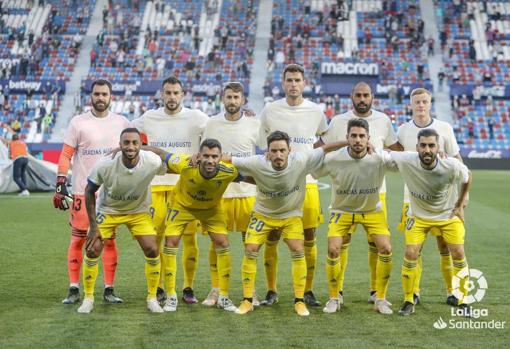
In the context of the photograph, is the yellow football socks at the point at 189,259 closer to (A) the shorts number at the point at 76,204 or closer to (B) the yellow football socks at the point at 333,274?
(A) the shorts number at the point at 76,204

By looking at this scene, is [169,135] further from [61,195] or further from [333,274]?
[333,274]

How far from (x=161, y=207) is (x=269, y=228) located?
1.26 metres

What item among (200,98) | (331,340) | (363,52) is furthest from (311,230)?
(363,52)

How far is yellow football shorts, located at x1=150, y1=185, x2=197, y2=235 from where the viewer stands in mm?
8297

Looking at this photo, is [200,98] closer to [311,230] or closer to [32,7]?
[32,7]

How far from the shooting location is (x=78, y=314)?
7320mm

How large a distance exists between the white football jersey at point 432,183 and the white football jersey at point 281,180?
0.82m

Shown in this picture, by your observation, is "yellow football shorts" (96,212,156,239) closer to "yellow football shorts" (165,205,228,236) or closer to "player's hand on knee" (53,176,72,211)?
"yellow football shorts" (165,205,228,236)

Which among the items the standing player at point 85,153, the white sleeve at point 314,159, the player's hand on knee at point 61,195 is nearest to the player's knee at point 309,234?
the white sleeve at point 314,159

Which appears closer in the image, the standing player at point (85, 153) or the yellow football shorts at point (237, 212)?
the standing player at point (85, 153)

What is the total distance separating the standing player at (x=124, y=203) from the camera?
7594 mm

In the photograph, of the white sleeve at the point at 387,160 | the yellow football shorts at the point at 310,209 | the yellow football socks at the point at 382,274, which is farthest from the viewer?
the yellow football shorts at the point at 310,209

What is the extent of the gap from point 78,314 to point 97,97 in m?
2.18

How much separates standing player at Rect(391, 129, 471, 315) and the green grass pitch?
44cm
